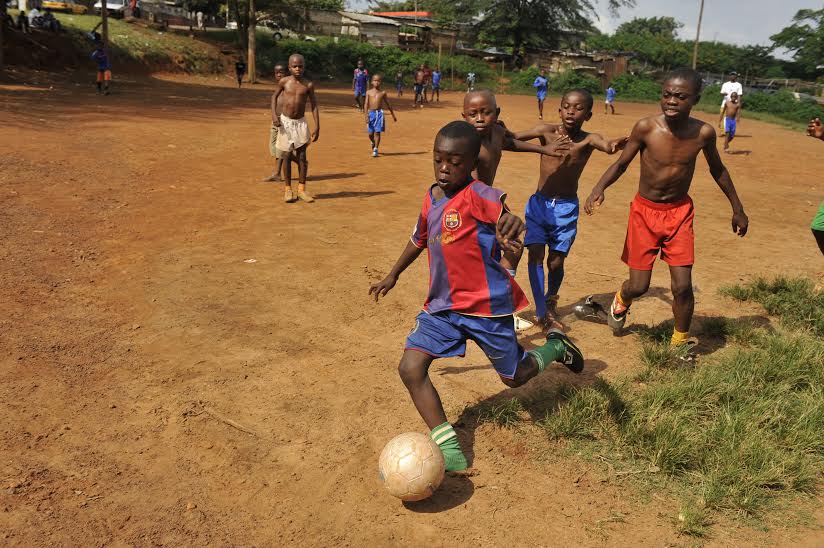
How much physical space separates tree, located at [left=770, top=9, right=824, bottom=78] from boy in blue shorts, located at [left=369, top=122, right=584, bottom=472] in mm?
67783

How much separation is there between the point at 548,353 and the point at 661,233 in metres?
1.59

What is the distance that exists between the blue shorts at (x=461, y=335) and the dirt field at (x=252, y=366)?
649 mm

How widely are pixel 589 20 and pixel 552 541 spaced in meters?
57.2

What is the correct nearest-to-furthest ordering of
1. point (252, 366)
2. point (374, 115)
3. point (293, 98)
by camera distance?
point (252, 366), point (293, 98), point (374, 115)

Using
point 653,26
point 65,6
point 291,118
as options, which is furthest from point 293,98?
point 653,26

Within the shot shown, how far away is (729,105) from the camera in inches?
683

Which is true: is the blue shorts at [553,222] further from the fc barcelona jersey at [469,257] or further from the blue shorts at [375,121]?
the blue shorts at [375,121]

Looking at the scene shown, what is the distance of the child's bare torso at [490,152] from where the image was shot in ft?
15.8

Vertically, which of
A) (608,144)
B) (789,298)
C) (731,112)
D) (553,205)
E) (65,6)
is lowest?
(789,298)

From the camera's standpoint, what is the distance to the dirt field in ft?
10.4

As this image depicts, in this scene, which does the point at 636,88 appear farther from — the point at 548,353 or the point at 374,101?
the point at 548,353

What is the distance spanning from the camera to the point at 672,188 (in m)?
4.86

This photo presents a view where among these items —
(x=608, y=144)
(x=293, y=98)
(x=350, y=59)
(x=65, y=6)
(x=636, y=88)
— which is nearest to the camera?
(x=608, y=144)

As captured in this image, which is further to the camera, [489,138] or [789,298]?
[789,298]
